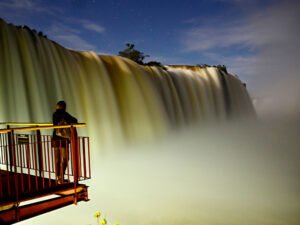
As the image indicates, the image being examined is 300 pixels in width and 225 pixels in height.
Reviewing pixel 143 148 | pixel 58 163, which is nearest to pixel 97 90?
pixel 143 148

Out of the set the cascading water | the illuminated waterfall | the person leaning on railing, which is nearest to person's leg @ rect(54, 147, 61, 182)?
the person leaning on railing

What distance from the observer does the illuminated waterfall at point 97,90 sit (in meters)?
11.2

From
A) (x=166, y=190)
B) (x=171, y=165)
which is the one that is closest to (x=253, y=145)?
(x=171, y=165)

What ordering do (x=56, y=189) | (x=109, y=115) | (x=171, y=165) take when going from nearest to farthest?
(x=56, y=189)
(x=109, y=115)
(x=171, y=165)

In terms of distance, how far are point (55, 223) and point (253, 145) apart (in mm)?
20431

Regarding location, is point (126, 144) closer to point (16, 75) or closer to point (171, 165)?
point (171, 165)

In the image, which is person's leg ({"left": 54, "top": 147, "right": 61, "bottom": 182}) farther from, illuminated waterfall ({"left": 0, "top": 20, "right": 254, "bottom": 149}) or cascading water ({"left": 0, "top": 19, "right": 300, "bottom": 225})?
illuminated waterfall ({"left": 0, "top": 20, "right": 254, "bottom": 149})

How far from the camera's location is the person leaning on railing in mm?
6145

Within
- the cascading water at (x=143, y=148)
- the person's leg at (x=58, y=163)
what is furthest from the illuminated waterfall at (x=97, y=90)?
the person's leg at (x=58, y=163)

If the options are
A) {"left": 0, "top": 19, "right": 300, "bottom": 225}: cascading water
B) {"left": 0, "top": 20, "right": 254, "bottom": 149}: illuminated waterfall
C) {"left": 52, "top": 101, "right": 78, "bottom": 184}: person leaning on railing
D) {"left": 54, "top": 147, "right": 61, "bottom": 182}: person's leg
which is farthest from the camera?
{"left": 0, "top": 20, "right": 254, "bottom": 149}: illuminated waterfall

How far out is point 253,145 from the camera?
26.1 m

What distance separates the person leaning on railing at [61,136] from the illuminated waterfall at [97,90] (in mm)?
5063

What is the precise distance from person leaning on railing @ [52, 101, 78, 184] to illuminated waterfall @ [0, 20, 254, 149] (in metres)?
5.06

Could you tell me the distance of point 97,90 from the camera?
49.1 ft
